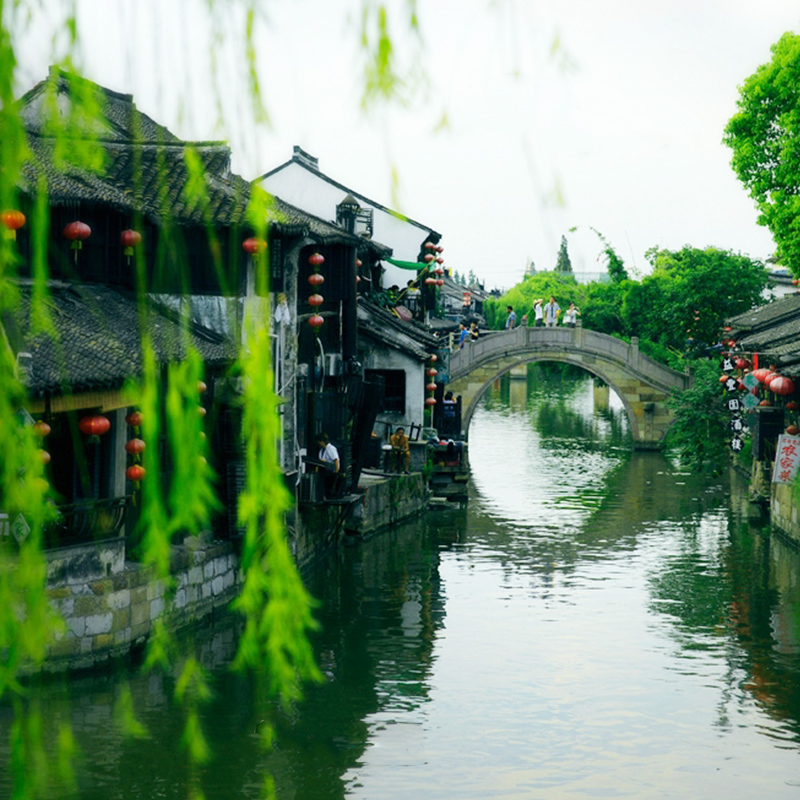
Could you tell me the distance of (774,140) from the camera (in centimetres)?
2581

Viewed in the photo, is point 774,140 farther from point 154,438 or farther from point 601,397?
point 601,397

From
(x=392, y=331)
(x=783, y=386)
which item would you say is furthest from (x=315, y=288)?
(x=783, y=386)

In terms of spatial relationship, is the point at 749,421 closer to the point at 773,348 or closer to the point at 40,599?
the point at 773,348

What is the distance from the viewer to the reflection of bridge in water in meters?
37.7

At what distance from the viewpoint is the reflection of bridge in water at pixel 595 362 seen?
37656mm

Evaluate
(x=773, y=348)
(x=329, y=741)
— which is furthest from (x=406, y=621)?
(x=773, y=348)

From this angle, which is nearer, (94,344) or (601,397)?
(94,344)

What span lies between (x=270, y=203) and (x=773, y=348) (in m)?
20.8

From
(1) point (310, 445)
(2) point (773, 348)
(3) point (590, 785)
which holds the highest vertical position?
(2) point (773, 348)

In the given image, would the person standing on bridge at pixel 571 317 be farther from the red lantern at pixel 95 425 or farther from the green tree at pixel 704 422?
the red lantern at pixel 95 425

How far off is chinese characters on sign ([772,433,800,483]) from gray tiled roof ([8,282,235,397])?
10.9 m

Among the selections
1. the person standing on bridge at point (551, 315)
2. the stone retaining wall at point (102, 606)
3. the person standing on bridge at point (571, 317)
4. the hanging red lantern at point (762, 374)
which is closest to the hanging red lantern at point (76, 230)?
the stone retaining wall at point (102, 606)

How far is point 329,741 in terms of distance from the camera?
11.3 meters

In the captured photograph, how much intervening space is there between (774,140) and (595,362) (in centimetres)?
1324
